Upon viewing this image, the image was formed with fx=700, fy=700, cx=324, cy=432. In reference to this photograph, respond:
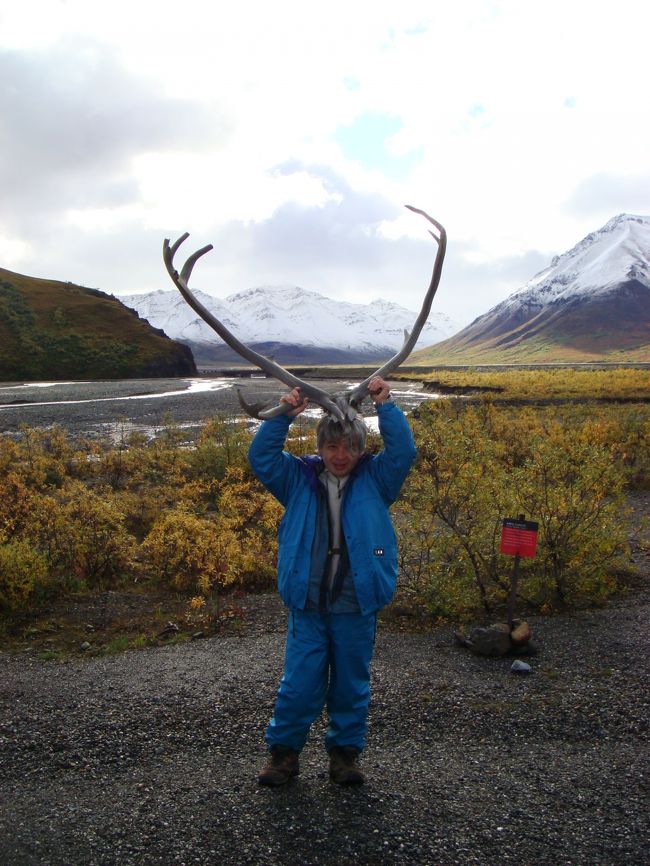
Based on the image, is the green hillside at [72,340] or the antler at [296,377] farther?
the green hillside at [72,340]

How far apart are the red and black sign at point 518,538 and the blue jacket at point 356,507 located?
7.26 feet

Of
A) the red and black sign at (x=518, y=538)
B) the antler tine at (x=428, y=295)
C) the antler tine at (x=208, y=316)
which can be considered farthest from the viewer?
the red and black sign at (x=518, y=538)

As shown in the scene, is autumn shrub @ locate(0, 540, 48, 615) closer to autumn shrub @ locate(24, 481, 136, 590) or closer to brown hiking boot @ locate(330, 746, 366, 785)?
autumn shrub @ locate(24, 481, 136, 590)

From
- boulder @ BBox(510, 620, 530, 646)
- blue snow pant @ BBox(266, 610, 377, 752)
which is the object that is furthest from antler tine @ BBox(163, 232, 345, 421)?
boulder @ BBox(510, 620, 530, 646)

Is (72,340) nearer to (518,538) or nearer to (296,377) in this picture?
(518,538)

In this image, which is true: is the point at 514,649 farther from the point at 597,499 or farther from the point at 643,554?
the point at 643,554

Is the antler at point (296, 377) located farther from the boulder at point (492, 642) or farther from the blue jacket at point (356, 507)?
the boulder at point (492, 642)

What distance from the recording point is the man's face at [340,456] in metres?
3.87

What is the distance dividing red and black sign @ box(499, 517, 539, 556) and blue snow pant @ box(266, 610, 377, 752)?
7.68 feet

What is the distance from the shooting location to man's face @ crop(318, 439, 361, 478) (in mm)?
3865

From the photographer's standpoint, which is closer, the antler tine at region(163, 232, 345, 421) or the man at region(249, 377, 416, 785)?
the man at region(249, 377, 416, 785)

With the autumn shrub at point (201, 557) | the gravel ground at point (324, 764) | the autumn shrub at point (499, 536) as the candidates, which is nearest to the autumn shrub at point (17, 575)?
the gravel ground at point (324, 764)

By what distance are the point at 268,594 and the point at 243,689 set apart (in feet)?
8.70

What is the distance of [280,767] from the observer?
147 inches
